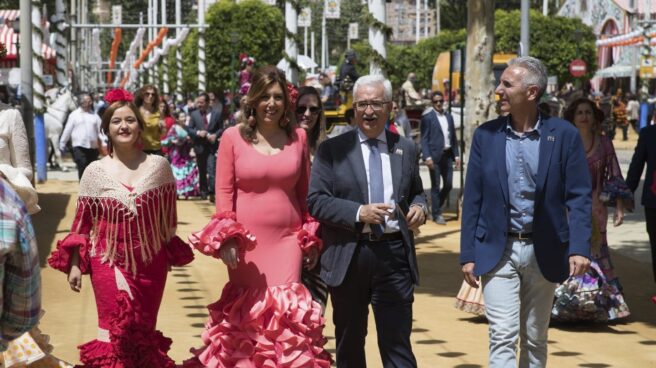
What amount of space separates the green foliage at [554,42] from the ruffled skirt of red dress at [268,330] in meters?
54.6

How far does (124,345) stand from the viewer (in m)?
6.56

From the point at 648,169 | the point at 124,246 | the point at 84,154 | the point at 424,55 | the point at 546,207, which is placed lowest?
the point at 84,154

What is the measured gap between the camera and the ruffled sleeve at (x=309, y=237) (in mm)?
6613

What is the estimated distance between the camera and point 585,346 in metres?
9.04

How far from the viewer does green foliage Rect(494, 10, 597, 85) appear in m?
60.7

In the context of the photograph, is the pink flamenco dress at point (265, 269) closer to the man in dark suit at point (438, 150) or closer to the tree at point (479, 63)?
the tree at point (479, 63)

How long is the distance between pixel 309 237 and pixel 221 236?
0.50 m

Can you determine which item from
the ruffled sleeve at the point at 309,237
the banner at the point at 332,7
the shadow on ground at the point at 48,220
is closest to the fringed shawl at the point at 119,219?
the ruffled sleeve at the point at 309,237

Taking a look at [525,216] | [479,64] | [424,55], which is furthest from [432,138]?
[424,55]

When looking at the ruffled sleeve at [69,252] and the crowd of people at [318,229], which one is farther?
the ruffled sleeve at [69,252]

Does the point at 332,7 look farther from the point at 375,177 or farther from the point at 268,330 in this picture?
the point at 375,177

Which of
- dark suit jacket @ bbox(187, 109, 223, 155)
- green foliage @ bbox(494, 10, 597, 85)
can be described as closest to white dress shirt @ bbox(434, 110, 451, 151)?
dark suit jacket @ bbox(187, 109, 223, 155)

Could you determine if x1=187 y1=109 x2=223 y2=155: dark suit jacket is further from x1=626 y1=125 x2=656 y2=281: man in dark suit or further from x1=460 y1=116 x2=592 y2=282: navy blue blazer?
x1=460 y1=116 x2=592 y2=282: navy blue blazer

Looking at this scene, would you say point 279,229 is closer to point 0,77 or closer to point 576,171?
point 576,171
